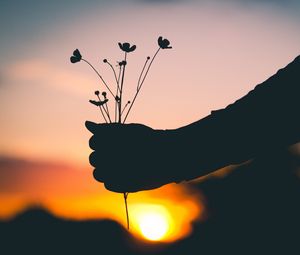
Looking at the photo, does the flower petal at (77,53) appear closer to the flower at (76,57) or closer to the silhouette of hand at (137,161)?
the flower at (76,57)

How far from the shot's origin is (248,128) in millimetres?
2951

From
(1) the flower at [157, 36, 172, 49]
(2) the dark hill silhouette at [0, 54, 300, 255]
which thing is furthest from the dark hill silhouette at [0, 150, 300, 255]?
(1) the flower at [157, 36, 172, 49]

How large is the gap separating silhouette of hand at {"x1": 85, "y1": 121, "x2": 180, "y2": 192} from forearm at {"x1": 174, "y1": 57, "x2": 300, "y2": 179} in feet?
0.44

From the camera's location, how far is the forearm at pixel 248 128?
2.78 meters

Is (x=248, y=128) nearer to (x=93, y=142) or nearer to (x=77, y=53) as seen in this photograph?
(x=93, y=142)

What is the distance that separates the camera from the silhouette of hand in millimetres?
3377

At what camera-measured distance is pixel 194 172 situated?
3.30 meters

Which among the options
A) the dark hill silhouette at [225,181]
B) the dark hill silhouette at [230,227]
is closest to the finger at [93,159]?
the dark hill silhouette at [225,181]

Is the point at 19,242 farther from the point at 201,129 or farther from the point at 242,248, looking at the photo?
the point at 201,129

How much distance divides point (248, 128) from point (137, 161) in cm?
82

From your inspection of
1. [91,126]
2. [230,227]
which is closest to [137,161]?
[91,126]

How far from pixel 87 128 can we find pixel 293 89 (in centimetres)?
150

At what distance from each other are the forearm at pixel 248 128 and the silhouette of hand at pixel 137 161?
135 millimetres

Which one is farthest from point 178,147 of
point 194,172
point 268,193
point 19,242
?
point 19,242
